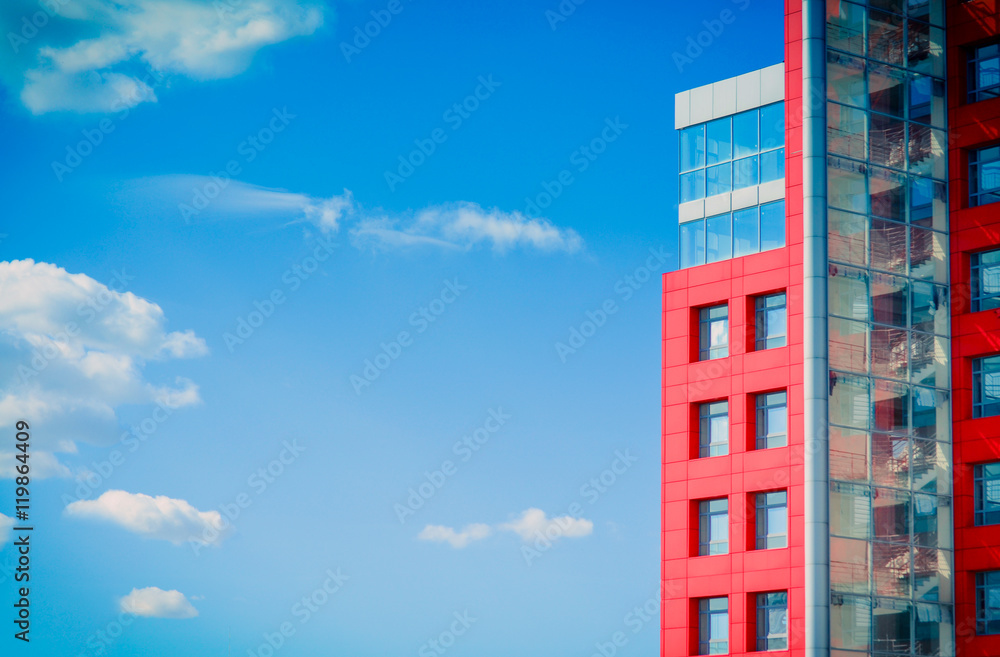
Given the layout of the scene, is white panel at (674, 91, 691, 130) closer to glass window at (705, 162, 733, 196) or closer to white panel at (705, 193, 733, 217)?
glass window at (705, 162, 733, 196)

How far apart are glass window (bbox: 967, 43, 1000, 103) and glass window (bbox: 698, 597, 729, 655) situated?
22.6 meters

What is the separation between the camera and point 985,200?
46.2m

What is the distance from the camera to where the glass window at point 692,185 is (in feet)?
159

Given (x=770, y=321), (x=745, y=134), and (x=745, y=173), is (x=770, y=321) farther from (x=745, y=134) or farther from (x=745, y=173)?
(x=745, y=134)

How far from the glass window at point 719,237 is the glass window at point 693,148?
2637 mm

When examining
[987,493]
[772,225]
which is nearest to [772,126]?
[772,225]

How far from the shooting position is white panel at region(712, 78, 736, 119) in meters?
47.9

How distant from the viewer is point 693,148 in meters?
49.0

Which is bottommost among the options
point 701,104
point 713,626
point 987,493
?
point 713,626

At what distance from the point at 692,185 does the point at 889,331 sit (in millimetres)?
9967

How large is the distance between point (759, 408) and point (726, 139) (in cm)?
1127

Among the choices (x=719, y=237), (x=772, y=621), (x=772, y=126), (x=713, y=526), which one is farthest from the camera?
(x=719, y=237)

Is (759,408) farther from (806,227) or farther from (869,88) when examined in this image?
(869,88)

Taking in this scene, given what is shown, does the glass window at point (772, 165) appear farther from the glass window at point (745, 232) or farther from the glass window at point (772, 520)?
the glass window at point (772, 520)
